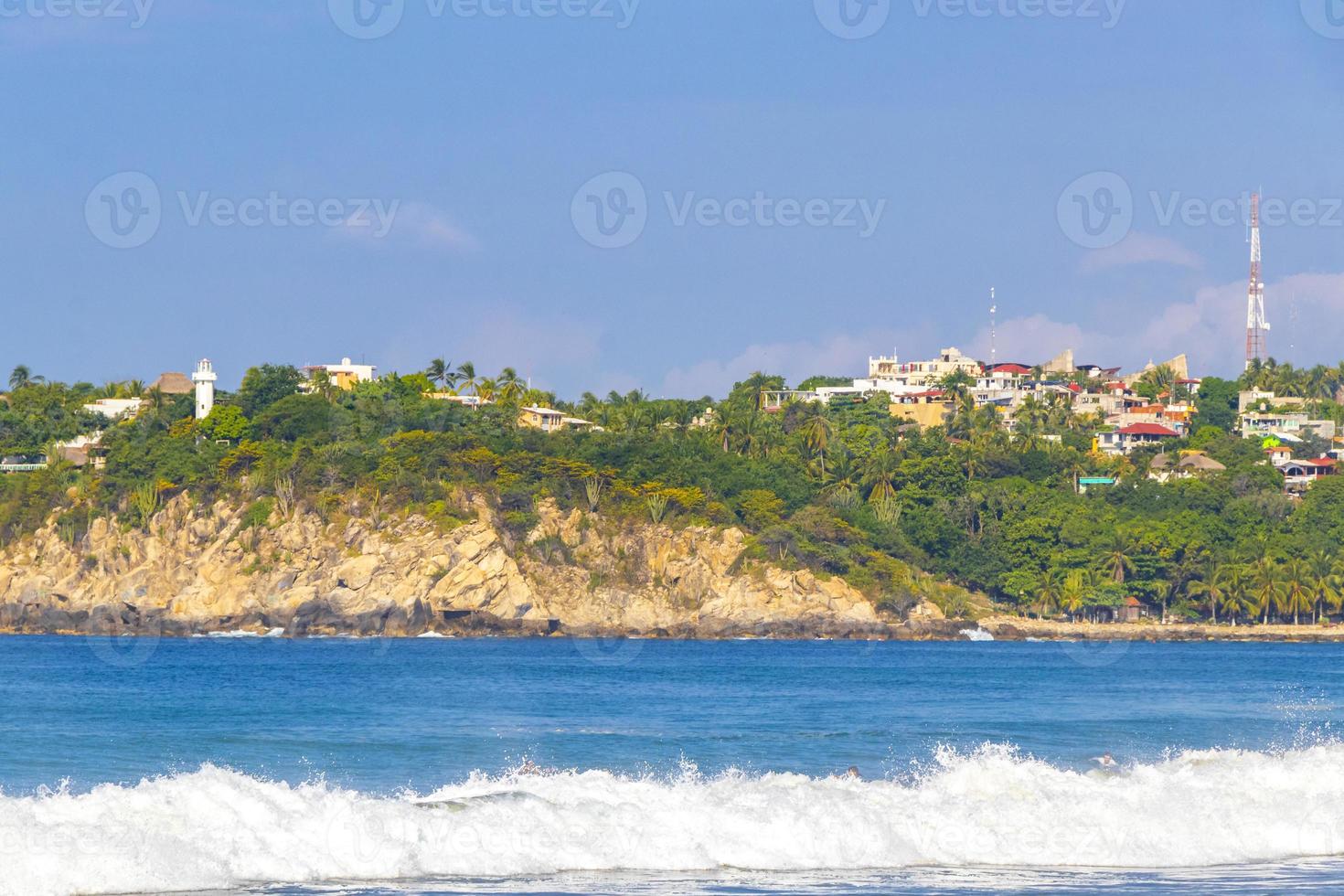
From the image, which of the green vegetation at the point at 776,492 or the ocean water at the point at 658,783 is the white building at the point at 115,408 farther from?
the ocean water at the point at 658,783

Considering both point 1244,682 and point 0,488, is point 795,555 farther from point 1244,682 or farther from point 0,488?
point 0,488

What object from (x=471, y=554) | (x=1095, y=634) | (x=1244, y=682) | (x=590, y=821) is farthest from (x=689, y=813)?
(x=1095, y=634)

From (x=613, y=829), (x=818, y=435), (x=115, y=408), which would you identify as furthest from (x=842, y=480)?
(x=613, y=829)

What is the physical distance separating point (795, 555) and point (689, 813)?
73904 mm

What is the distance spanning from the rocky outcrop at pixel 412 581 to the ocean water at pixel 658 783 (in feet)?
94.8

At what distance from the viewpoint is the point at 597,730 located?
37.6 m

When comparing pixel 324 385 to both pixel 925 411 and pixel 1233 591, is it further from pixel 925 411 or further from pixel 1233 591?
pixel 1233 591

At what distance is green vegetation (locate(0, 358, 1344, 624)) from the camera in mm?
93500

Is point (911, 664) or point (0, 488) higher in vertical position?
point (0, 488)

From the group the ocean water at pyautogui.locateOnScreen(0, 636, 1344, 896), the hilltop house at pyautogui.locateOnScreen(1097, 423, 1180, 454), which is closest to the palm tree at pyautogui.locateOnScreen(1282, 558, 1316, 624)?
the hilltop house at pyautogui.locateOnScreen(1097, 423, 1180, 454)

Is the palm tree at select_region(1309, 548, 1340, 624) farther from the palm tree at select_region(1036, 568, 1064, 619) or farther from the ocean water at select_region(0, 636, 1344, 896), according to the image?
the ocean water at select_region(0, 636, 1344, 896)

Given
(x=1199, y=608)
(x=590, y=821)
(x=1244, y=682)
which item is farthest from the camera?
(x=1199, y=608)

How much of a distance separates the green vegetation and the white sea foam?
229ft

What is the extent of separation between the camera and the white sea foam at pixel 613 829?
58.2 ft
